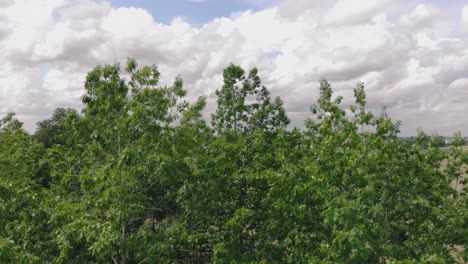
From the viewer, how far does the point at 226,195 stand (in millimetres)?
14859

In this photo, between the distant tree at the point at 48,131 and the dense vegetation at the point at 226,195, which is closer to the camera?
the dense vegetation at the point at 226,195

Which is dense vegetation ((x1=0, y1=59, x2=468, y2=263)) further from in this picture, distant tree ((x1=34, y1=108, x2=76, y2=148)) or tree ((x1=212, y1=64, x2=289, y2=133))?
distant tree ((x1=34, y1=108, x2=76, y2=148))

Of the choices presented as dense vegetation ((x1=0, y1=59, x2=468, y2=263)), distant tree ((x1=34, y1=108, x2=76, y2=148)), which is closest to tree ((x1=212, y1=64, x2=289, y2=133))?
dense vegetation ((x1=0, y1=59, x2=468, y2=263))

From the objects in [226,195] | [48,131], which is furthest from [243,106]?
[48,131]

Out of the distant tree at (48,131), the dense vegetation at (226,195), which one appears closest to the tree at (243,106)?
the dense vegetation at (226,195)

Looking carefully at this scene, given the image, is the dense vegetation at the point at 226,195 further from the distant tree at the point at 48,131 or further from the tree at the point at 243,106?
the distant tree at the point at 48,131

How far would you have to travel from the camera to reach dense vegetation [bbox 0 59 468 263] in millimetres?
12000

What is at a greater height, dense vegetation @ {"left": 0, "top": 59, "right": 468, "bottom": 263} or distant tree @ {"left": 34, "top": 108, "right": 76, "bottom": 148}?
distant tree @ {"left": 34, "top": 108, "right": 76, "bottom": 148}

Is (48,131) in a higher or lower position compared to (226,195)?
higher

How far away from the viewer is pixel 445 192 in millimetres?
14047

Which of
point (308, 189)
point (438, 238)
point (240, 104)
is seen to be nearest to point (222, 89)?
point (240, 104)

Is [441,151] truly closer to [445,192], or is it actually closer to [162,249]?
[445,192]

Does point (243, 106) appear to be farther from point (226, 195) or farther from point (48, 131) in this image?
point (48, 131)

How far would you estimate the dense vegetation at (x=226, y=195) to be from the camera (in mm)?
12000
